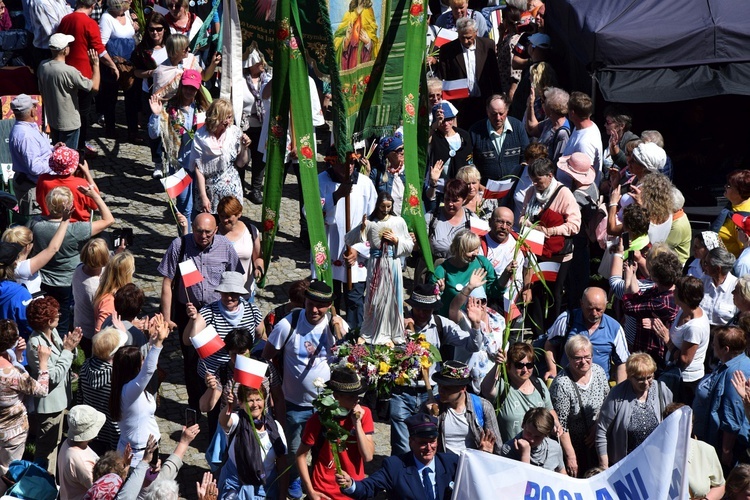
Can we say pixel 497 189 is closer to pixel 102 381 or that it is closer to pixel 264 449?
pixel 264 449

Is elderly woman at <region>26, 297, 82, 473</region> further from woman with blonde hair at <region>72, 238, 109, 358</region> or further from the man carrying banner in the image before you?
the man carrying banner

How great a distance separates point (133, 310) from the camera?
9391 millimetres

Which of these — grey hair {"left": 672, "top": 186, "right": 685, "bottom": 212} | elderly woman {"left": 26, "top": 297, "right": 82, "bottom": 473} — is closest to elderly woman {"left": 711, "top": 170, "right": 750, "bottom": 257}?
grey hair {"left": 672, "top": 186, "right": 685, "bottom": 212}

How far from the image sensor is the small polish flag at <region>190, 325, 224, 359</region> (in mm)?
9016

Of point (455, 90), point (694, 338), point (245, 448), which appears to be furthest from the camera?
point (455, 90)

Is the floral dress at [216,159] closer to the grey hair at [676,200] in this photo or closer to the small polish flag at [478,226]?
the small polish flag at [478,226]

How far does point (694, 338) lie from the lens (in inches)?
363

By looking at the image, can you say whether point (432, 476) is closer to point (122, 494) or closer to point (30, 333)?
point (122, 494)

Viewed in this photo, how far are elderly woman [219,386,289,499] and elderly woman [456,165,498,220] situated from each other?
11.7ft

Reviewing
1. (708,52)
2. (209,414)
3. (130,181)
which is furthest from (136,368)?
(708,52)

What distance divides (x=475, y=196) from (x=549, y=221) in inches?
34.4

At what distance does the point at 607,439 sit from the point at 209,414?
300 cm

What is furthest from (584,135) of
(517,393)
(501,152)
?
(517,393)

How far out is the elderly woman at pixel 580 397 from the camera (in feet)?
29.2
